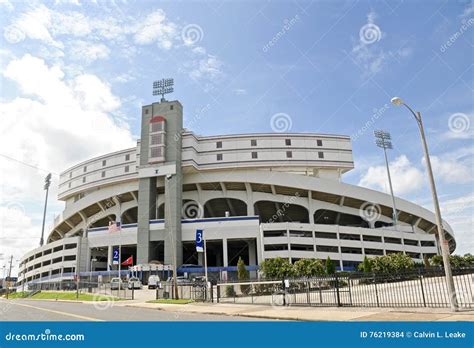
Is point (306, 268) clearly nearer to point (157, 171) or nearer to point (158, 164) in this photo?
point (157, 171)

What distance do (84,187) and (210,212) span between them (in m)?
28.7

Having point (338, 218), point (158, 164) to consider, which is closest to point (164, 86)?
point (158, 164)

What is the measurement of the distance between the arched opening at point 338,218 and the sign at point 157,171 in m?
31.2

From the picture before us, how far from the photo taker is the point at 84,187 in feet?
278

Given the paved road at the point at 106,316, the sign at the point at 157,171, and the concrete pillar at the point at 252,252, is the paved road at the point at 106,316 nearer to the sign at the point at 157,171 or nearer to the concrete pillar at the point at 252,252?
the concrete pillar at the point at 252,252

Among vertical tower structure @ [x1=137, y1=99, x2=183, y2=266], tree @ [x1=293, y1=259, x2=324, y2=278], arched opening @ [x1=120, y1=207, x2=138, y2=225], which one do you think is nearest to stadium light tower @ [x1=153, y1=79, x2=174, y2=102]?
vertical tower structure @ [x1=137, y1=99, x2=183, y2=266]

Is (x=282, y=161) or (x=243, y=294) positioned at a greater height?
(x=282, y=161)

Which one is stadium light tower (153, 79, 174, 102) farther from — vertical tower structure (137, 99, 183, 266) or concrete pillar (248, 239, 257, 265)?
concrete pillar (248, 239, 257, 265)

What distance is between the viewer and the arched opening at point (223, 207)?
80375 mm

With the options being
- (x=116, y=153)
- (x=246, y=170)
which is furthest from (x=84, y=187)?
(x=246, y=170)

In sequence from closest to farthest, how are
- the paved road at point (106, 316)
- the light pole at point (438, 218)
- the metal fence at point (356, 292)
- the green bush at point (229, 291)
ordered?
1. the light pole at point (438, 218)
2. the paved road at point (106, 316)
3. the metal fence at point (356, 292)
4. the green bush at point (229, 291)

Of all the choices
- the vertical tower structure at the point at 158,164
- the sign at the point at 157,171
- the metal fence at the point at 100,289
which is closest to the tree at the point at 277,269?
the metal fence at the point at 100,289

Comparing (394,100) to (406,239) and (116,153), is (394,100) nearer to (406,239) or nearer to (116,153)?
(406,239)

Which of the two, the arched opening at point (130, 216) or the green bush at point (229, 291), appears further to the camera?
the arched opening at point (130, 216)
